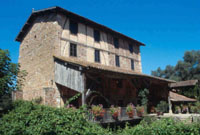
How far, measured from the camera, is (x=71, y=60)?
13.1 metres

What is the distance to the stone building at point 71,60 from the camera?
Answer: 12.8 meters

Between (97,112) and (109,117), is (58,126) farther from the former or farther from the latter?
(109,117)

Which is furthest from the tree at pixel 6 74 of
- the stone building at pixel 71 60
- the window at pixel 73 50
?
the window at pixel 73 50

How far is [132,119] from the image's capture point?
12.7 m

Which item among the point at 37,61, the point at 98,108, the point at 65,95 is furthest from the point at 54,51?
the point at 98,108

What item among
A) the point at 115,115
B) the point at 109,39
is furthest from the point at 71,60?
the point at 109,39

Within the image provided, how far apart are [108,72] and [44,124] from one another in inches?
302

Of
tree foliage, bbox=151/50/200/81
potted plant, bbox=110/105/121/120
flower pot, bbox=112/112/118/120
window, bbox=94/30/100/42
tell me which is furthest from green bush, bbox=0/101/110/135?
tree foliage, bbox=151/50/200/81

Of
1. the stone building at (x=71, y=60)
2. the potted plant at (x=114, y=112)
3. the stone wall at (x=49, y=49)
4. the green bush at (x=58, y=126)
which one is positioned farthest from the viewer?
the stone wall at (x=49, y=49)

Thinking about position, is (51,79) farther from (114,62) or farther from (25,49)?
(114,62)

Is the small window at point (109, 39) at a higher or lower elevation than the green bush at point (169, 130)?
higher

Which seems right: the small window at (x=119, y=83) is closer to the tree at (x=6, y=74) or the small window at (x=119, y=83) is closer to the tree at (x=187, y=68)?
the tree at (x=6, y=74)

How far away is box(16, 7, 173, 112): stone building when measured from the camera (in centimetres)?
1277

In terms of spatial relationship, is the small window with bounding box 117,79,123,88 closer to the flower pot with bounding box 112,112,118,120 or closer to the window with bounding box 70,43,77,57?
the window with bounding box 70,43,77,57
